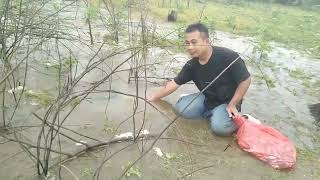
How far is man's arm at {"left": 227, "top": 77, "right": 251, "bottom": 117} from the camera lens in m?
4.45

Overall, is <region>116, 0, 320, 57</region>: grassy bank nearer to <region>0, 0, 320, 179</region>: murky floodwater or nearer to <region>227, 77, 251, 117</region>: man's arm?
<region>0, 0, 320, 179</region>: murky floodwater

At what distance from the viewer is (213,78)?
4645mm

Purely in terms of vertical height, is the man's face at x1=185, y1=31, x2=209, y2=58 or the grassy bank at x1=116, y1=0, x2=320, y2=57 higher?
the man's face at x1=185, y1=31, x2=209, y2=58

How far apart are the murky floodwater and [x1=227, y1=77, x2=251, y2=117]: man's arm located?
0.29 m

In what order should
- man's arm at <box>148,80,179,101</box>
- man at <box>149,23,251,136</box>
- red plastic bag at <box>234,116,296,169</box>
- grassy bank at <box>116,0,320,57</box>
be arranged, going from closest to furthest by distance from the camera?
red plastic bag at <box>234,116,296,169</box>
man at <box>149,23,251,136</box>
man's arm at <box>148,80,179,101</box>
grassy bank at <box>116,0,320,57</box>

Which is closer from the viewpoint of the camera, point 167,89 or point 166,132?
point 166,132

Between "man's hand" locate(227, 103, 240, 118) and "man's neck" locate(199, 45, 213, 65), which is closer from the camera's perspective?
"man's hand" locate(227, 103, 240, 118)

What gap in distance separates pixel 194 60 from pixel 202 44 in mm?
398

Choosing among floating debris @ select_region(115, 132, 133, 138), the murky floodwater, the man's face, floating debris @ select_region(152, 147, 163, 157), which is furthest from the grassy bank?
floating debris @ select_region(152, 147, 163, 157)

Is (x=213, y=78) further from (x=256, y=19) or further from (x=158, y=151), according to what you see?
(x=256, y=19)

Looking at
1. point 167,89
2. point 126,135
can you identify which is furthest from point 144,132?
point 167,89

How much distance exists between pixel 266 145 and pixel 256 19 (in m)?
8.58

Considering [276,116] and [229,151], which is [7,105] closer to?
[229,151]

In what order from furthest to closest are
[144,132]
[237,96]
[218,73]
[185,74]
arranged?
[185,74] < [218,73] < [237,96] < [144,132]
